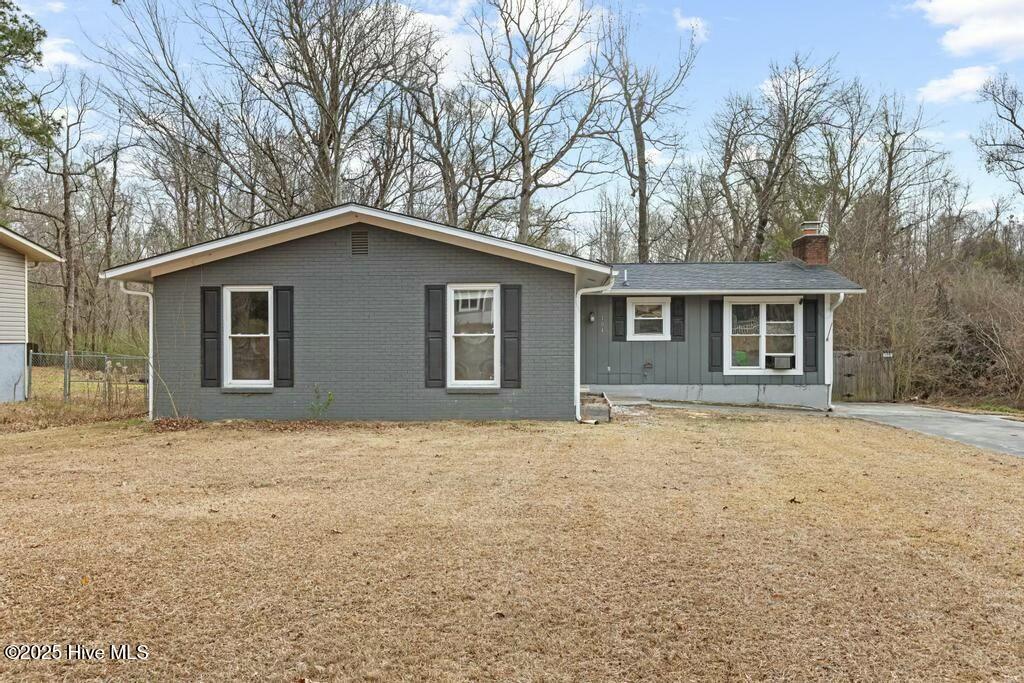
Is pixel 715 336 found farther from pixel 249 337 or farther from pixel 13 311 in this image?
pixel 13 311

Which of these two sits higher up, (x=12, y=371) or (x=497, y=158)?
(x=497, y=158)

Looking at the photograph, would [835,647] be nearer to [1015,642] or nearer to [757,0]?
[1015,642]

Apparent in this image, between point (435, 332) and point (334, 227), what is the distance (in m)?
2.31

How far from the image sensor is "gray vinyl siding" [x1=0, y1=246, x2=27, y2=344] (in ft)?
47.3

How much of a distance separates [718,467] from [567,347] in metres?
3.75

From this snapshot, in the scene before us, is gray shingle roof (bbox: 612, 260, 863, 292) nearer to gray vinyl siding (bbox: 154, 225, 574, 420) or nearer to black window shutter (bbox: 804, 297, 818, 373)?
black window shutter (bbox: 804, 297, 818, 373)

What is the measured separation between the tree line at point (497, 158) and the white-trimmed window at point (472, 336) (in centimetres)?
1095

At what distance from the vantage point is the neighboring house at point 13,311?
14.2 meters

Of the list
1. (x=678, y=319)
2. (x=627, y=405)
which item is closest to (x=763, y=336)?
(x=678, y=319)

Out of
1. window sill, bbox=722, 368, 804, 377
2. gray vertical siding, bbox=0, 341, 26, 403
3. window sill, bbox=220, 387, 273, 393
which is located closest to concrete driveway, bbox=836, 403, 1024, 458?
window sill, bbox=722, 368, 804, 377

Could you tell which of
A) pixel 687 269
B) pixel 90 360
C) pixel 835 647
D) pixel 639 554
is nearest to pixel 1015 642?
pixel 835 647

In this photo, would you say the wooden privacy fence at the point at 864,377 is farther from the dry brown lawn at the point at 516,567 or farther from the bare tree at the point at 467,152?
the bare tree at the point at 467,152

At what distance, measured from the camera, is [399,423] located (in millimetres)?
10328

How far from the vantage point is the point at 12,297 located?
1472 centimetres
